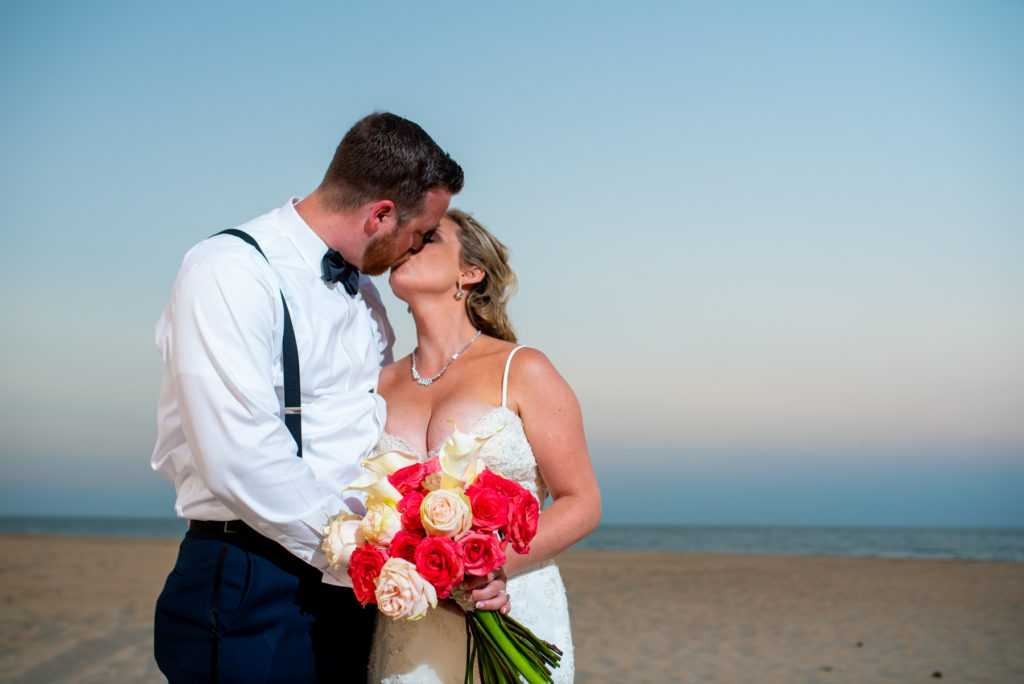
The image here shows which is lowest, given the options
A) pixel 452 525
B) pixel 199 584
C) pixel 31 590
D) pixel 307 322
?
pixel 31 590

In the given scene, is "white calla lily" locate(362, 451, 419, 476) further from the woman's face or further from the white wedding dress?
the woman's face

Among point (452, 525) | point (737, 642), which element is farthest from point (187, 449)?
point (737, 642)

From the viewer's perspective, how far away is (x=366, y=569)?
2.51 m

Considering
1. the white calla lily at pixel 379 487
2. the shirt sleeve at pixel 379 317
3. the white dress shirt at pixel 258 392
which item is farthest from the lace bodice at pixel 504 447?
the white calla lily at pixel 379 487

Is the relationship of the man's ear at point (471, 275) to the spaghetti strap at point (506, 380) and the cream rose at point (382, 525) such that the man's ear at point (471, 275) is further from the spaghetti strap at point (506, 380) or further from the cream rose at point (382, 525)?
the cream rose at point (382, 525)

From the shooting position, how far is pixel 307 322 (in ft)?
10.0

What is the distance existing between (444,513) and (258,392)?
751mm

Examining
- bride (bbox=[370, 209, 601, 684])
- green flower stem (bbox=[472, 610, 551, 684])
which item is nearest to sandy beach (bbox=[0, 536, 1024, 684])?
bride (bbox=[370, 209, 601, 684])

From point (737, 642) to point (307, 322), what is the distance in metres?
9.77

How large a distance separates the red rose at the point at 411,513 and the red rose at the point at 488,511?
0.53 feet

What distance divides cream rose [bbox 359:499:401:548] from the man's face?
1.21 meters

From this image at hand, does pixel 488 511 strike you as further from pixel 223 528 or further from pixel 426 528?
pixel 223 528

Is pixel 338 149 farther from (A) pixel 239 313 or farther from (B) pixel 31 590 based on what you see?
(B) pixel 31 590

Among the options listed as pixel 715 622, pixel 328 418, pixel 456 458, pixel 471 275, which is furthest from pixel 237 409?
pixel 715 622
